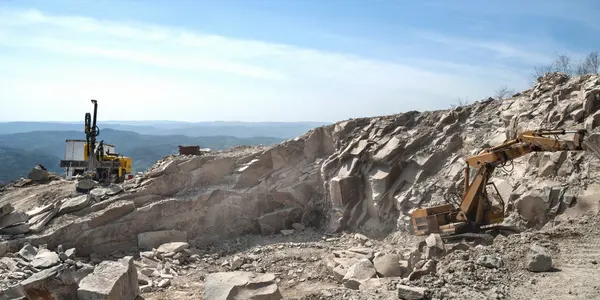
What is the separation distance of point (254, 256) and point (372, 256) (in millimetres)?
3478

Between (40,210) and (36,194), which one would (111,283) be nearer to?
(40,210)

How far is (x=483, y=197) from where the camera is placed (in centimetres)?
986

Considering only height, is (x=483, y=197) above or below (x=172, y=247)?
above

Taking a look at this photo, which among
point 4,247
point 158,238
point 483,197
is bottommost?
point 158,238

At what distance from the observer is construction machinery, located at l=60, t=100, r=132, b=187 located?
1678cm

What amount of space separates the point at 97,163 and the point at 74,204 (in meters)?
4.04

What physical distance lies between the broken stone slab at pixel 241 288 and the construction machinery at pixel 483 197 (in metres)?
4.28

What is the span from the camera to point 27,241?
12047 millimetres

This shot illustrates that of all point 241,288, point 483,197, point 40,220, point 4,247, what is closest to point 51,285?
point 241,288

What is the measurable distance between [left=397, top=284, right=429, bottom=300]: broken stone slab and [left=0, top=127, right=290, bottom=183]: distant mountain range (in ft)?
99.6

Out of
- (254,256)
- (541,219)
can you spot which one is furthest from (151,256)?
(541,219)

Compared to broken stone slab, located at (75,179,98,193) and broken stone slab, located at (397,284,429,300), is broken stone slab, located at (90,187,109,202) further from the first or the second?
broken stone slab, located at (397,284,429,300)

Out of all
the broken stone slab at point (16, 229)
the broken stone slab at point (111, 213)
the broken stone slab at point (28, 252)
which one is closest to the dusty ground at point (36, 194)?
the broken stone slab at point (16, 229)

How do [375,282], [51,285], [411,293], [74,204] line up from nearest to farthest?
[411,293] → [51,285] → [375,282] → [74,204]
